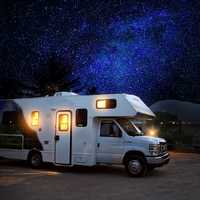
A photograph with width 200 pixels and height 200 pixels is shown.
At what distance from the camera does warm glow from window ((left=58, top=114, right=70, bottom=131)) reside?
15984mm

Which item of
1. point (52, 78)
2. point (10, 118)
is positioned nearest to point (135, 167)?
point (10, 118)

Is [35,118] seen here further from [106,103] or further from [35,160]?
[106,103]

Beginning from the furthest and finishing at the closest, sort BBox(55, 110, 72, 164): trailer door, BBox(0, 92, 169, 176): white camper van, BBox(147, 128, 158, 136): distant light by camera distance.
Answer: BBox(147, 128, 158, 136): distant light → BBox(55, 110, 72, 164): trailer door → BBox(0, 92, 169, 176): white camper van

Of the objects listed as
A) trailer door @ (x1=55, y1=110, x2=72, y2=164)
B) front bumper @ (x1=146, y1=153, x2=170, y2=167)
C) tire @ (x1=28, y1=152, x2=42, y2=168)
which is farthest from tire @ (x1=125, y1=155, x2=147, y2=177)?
tire @ (x1=28, y1=152, x2=42, y2=168)

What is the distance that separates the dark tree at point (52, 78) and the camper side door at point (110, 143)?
137 feet

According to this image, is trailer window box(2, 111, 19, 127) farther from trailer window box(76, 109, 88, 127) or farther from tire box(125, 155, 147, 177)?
tire box(125, 155, 147, 177)

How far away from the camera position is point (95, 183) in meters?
13.0

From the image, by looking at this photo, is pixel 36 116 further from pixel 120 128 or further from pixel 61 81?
pixel 61 81

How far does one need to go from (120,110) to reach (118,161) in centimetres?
189

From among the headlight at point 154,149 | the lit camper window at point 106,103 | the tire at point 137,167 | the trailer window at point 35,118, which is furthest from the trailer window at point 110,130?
the trailer window at point 35,118

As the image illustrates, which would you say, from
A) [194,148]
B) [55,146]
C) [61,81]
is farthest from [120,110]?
[61,81]

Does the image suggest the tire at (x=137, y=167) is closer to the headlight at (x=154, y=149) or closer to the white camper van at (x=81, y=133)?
the white camper van at (x=81, y=133)

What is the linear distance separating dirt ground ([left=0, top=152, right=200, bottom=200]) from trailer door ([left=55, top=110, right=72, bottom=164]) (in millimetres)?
581

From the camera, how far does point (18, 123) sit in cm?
1733
